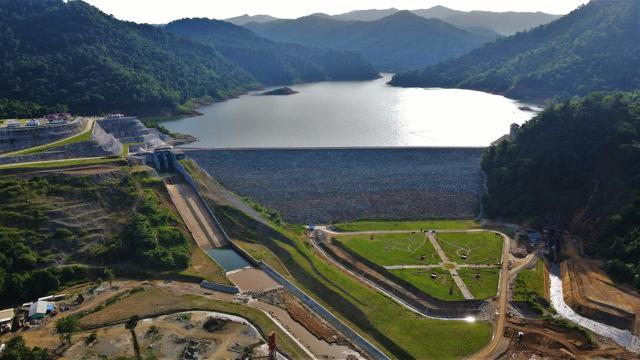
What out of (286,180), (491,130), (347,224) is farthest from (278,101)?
(347,224)

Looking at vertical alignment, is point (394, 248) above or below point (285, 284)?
above

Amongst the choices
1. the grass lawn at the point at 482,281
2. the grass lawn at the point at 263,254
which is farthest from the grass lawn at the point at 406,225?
the grass lawn at the point at 482,281

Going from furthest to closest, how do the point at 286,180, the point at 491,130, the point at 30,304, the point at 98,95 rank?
the point at 98,95, the point at 491,130, the point at 286,180, the point at 30,304

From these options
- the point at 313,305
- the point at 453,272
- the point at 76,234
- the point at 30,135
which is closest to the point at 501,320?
the point at 453,272

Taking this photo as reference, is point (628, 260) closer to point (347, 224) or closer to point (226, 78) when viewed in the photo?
point (347, 224)

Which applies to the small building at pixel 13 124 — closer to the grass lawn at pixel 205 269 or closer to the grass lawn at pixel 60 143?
the grass lawn at pixel 60 143

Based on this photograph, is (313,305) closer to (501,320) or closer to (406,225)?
(501,320)
